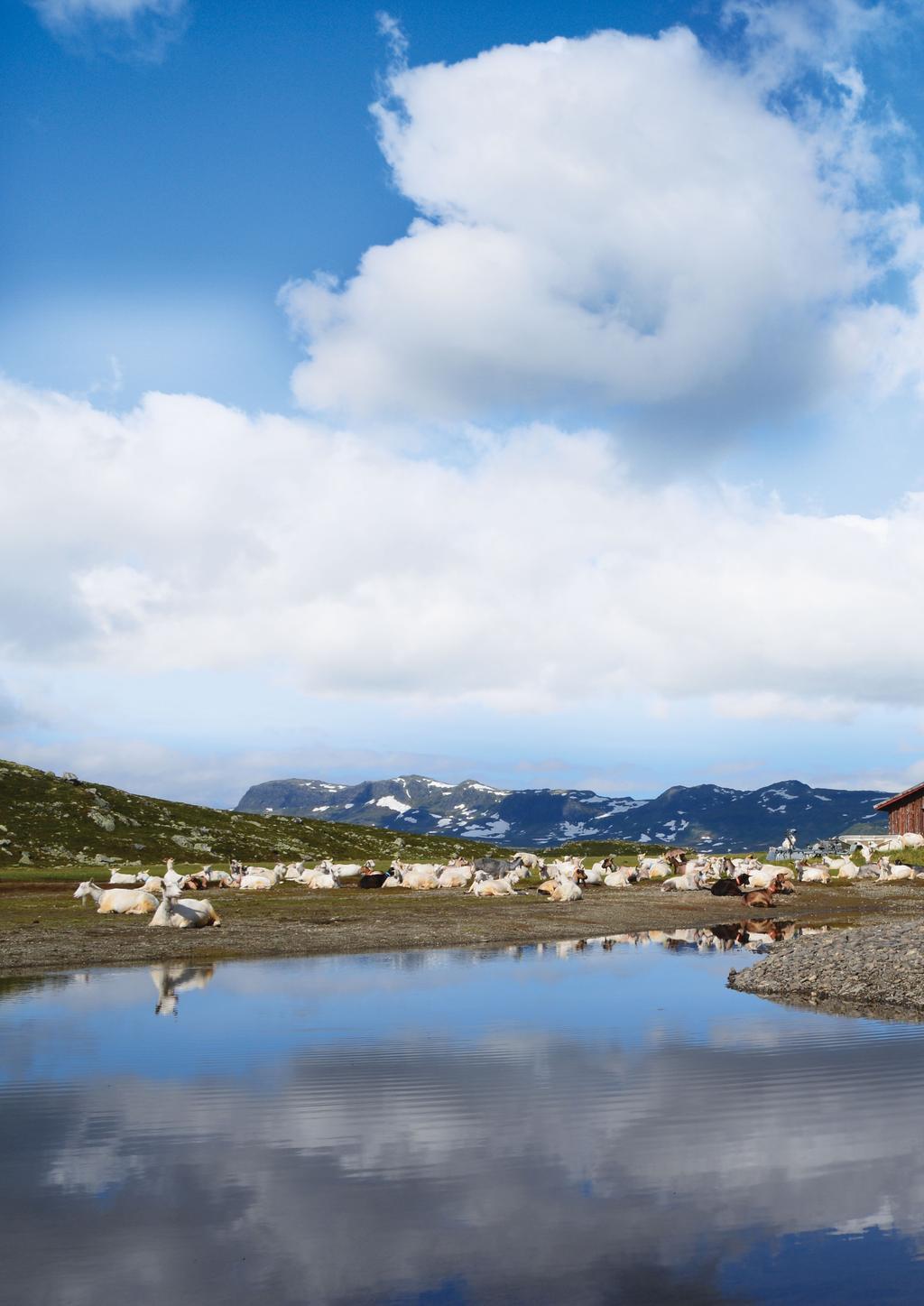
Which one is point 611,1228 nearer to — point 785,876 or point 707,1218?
point 707,1218

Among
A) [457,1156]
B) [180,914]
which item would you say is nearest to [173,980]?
[180,914]

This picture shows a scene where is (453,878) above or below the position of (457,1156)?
below

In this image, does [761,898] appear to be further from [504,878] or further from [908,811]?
[908,811]

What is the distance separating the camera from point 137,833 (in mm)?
98438

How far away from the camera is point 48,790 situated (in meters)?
105

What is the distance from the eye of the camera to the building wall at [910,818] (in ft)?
322

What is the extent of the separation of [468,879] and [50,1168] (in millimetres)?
52085

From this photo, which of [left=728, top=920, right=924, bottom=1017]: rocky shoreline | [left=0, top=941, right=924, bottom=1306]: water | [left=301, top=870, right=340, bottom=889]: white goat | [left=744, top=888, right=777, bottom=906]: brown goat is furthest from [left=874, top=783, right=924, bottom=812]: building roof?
[left=0, top=941, right=924, bottom=1306]: water

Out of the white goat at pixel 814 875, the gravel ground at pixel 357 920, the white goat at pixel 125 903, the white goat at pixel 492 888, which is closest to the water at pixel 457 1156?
the gravel ground at pixel 357 920

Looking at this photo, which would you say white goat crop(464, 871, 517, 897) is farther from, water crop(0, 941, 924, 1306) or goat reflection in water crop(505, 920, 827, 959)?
water crop(0, 941, 924, 1306)

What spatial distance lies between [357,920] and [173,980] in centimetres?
1580

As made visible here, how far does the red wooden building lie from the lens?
98238mm

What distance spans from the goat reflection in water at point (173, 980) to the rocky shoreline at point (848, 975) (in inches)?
516

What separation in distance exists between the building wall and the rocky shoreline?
79828 millimetres
